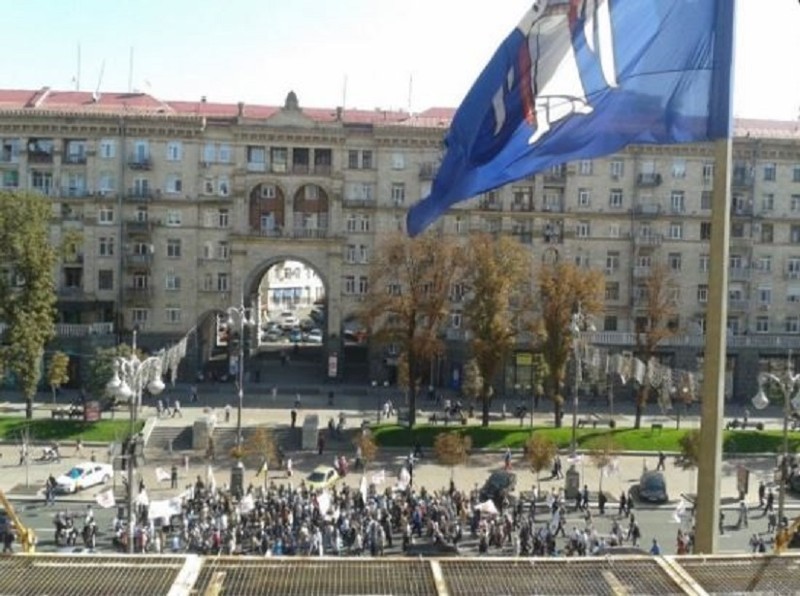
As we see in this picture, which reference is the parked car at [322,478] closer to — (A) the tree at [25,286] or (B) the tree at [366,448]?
(B) the tree at [366,448]

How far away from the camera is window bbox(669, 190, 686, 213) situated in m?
69.2

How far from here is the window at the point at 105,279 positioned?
6781cm

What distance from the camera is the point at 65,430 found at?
2052 inches

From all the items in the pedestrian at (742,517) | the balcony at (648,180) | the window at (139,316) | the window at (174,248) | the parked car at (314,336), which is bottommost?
the pedestrian at (742,517)

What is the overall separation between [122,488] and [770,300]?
4687cm

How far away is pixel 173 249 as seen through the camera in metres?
68.4

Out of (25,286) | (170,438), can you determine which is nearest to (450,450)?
(170,438)

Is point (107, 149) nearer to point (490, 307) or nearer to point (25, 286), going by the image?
point (25, 286)

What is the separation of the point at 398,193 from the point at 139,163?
1745 centimetres

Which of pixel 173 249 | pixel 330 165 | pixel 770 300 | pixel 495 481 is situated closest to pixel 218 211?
pixel 173 249

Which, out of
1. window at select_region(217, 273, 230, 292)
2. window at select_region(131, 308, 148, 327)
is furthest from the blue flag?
window at select_region(131, 308, 148, 327)

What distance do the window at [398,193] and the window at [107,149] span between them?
61.7 ft

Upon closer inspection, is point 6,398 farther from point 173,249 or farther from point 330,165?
point 330,165

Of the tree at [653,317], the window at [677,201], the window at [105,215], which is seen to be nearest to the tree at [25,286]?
the window at [105,215]
